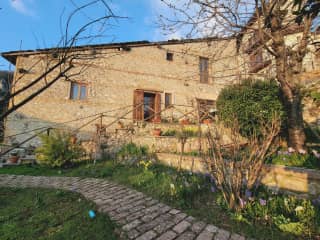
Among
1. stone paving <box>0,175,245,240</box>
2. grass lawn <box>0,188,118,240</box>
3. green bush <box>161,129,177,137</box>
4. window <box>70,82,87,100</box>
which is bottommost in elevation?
grass lawn <box>0,188,118,240</box>

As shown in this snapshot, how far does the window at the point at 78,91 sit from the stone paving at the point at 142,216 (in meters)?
5.77

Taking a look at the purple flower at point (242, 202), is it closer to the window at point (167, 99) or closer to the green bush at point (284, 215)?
the green bush at point (284, 215)

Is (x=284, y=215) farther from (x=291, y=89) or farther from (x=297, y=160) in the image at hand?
(x=291, y=89)

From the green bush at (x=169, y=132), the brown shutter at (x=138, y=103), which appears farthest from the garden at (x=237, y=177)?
the brown shutter at (x=138, y=103)

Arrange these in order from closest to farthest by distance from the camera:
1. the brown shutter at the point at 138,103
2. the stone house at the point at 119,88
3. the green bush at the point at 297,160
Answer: the green bush at the point at 297,160, the stone house at the point at 119,88, the brown shutter at the point at 138,103

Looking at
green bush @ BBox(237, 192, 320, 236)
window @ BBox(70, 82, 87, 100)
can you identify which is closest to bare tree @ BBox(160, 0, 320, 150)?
green bush @ BBox(237, 192, 320, 236)

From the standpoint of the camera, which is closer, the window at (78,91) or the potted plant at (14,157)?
the potted plant at (14,157)

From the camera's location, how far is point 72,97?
8.60 meters

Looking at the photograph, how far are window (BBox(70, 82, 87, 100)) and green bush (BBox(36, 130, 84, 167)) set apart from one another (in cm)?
367

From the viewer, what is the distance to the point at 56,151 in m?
5.27

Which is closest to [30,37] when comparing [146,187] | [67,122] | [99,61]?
[146,187]

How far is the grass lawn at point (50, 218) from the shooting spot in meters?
1.97

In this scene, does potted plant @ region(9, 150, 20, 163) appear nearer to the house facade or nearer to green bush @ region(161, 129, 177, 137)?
the house facade

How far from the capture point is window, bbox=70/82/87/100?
28.3ft
